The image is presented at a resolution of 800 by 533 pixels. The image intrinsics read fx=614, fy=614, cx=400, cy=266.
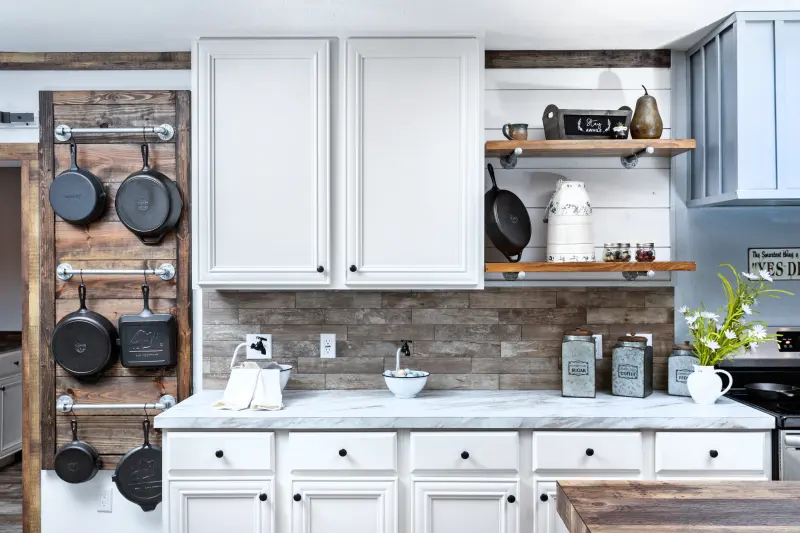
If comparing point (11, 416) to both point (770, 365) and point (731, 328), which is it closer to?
point (731, 328)

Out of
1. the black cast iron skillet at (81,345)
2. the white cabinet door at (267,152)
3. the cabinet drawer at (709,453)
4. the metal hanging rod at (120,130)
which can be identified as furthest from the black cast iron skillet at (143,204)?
the cabinet drawer at (709,453)

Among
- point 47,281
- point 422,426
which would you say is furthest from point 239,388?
point 47,281

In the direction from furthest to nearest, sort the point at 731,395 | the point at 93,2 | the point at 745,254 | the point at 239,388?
1. the point at 745,254
2. the point at 731,395
3. the point at 239,388
4. the point at 93,2

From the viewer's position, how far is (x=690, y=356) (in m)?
2.57

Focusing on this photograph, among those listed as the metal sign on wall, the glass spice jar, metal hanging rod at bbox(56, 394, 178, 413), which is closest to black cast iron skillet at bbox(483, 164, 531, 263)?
the glass spice jar

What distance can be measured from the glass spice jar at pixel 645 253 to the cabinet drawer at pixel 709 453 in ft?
2.26

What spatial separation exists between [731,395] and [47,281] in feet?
9.99

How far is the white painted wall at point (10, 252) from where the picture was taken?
496cm

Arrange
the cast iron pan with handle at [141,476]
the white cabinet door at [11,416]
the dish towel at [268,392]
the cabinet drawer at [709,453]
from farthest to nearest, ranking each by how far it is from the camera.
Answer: the white cabinet door at [11,416] < the cast iron pan with handle at [141,476] < the dish towel at [268,392] < the cabinet drawer at [709,453]

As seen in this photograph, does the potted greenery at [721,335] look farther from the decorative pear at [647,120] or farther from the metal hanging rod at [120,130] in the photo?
the metal hanging rod at [120,130]

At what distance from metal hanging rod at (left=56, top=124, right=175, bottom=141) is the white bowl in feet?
4.77

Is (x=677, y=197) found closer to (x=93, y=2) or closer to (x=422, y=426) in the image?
(x=422, y=426)

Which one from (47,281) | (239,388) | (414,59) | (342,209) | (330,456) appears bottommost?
(330,456)

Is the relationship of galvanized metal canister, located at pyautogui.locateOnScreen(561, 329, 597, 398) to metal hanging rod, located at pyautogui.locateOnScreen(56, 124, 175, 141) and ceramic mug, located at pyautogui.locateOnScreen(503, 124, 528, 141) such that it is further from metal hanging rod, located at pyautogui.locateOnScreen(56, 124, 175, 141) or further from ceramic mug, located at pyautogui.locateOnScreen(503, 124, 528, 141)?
metal hanging rod, located at pyautogui.locateOnScreen(56, 124, 175, 141)
